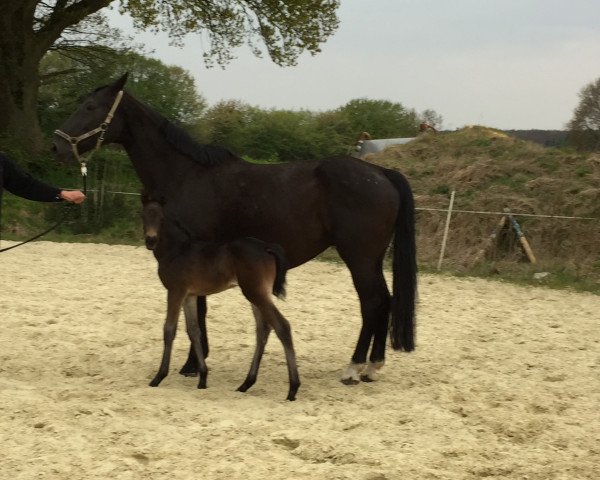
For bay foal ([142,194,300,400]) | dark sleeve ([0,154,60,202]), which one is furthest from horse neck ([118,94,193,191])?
dark sleeve ([0,154,60,202])

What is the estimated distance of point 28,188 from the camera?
535 cm

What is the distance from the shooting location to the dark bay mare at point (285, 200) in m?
5.55

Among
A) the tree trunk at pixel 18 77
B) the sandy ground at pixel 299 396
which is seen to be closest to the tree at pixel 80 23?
the tree trunk at pixel 18 77

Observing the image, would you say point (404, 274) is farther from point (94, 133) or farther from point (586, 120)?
point (586, 120)

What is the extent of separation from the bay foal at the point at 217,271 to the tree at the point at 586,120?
51.9 ft

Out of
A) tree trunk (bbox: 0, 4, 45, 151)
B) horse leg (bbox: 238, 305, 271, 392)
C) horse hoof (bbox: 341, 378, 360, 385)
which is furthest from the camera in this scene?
tree trunk (bbox: 0, 4, 45, 151)

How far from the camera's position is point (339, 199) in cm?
558

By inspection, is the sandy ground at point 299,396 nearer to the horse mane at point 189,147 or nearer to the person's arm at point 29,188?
the person's arm at point 29,188

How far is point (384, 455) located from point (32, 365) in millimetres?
3096

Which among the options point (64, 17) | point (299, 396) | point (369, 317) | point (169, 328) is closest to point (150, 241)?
point (169, 328)

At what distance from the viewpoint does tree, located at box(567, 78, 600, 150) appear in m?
19.1

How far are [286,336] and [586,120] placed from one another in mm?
16569

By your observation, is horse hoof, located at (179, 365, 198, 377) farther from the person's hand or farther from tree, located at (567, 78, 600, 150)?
tree, located at (567, 78, 600, 150)

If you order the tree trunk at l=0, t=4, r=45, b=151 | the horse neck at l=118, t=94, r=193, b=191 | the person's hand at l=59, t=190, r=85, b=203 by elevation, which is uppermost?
the tree trunk at l=0, t=4, r=45, b=151
